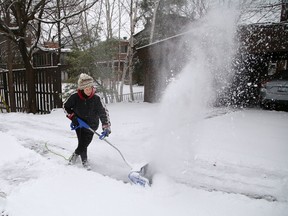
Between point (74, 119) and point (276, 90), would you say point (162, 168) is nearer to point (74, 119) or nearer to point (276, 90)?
point (74, 119)

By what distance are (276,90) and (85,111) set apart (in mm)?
6953

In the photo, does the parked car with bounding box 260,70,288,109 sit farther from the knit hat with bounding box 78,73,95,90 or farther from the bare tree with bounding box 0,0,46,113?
the bare tree with bounding box 0,0,46,113

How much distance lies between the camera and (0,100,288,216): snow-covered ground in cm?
296

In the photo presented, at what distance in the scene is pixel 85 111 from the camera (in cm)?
407

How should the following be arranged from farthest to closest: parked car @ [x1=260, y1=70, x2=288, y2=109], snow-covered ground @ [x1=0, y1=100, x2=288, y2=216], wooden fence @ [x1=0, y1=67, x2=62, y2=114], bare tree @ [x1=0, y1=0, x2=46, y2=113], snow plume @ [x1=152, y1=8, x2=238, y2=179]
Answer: wooden fence @ [x1=0, y1=67, x2=62, y2=114], bare tree @ [x1=0, y1=0, x2=46, y2=113], parked car @ [x1=260, y1=70, x2=288, y2=109], snow plume @ [x1=152, y1=8, x2=238, y2=179], snow-covered ground @ [x1=0, y1=100, x2=288, y2=216]

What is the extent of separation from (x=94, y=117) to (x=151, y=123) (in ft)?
10.4

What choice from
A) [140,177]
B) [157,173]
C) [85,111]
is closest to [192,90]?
[157,173]

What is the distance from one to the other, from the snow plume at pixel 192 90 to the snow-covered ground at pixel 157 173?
4 cm

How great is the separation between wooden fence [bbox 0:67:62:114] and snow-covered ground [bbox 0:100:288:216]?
3.02m

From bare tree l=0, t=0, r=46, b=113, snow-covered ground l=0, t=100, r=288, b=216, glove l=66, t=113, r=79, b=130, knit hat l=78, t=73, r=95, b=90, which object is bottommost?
snow-covered ground l=0, t=100, r=288, b=216

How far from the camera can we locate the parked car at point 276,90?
27.0 feet

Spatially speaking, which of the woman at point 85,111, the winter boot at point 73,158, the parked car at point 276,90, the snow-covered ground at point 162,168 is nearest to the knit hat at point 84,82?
the woman at point 85,111

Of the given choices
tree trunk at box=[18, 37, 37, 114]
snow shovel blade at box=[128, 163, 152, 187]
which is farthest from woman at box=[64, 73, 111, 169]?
tree trunk at box=[18, 37, 37, 114]

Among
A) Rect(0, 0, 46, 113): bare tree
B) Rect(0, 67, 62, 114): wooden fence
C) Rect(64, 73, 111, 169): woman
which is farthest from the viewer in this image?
Rect(0, 67, 62, 114): wooden fence
